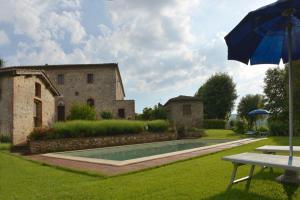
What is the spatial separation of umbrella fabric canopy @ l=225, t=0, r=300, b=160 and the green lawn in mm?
1066

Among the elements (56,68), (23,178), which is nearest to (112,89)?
(56,68)

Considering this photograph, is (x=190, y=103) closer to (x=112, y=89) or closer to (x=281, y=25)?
(x=112, y=89)

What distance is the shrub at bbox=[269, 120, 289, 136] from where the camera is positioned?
21938 millimetres

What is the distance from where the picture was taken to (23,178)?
646 cm

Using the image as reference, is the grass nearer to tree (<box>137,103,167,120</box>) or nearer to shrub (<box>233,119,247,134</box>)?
shrub (<box>233,119,247,134</box>)

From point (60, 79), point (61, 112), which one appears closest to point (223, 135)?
point (61, 112)

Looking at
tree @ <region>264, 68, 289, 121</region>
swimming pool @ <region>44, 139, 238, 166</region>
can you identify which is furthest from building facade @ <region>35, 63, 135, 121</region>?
tree @ <region>264, 68, 289, 121</region>

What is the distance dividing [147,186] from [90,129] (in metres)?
11.6

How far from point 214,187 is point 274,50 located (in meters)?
2.78

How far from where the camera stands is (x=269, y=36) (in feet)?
15.8

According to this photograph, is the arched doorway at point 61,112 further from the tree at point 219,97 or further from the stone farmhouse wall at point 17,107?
the tree at point 219,97

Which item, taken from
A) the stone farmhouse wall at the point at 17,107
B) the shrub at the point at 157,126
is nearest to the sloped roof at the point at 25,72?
the stone farmhouse wall at the point at 17,107

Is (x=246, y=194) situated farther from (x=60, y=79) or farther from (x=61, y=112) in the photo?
(x=60, y=79)

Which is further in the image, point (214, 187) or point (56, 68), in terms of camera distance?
point (56, 68)
